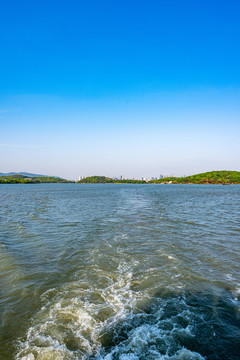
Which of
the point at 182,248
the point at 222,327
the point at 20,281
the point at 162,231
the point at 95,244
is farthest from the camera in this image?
the point at 162,231

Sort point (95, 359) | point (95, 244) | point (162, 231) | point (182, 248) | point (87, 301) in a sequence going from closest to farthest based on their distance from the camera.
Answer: point (95, 359), point (87, 301), point (182, 248), point (95, 244), point (162, 231)

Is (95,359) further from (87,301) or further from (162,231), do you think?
(162,231)

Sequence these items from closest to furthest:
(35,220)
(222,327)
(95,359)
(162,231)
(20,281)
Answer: (95,359), (222,327), (20,281), (162,231), (35,220)

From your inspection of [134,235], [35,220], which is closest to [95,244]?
[134,235]

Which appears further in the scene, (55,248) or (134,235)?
(134,235)

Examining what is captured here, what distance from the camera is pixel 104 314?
7074 millimetres

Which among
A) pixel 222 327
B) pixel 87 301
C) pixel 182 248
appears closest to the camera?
pixel 222 327

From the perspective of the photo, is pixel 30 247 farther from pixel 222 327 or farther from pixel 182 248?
pixel 222 327

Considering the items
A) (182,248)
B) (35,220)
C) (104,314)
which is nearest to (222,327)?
(104,314)

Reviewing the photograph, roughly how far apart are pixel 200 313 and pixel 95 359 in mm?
4024

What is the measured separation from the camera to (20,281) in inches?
368

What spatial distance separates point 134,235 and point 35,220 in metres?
13.2

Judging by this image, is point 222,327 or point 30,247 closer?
point 222,327

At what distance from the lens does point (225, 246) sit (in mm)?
14117
